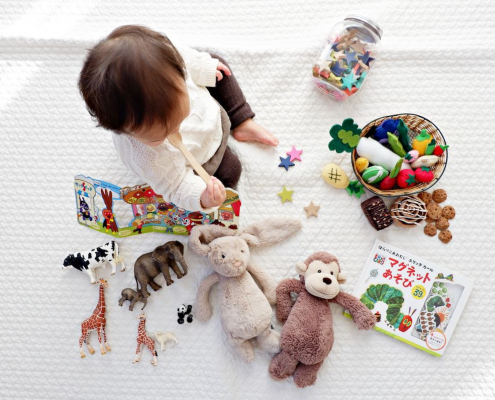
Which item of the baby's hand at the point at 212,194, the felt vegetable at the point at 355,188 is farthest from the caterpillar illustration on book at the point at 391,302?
the baby's hand at the point at 212,194

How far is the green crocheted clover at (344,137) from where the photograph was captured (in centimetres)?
95

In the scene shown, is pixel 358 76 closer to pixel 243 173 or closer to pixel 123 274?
pixel 243 173

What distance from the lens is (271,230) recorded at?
Answer: 3.30 feet

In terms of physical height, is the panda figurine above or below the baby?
below

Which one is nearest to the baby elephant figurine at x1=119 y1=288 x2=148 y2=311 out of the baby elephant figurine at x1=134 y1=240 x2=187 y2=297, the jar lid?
the baby elephant figurine at x1=134 y1=240 x2=187 y2=297

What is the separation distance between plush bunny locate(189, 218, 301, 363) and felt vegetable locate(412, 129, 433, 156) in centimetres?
32

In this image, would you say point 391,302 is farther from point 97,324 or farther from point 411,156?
point 97,324

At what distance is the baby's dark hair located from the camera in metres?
0.62

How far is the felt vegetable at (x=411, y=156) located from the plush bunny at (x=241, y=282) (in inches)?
11.3

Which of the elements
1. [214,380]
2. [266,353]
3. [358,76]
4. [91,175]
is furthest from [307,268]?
[91,175]

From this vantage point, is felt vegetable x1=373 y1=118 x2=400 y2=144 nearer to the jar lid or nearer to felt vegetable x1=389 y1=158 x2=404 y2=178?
felt vegetable x1=389 y1=158 x2=404 y2=178

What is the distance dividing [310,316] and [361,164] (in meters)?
0.36

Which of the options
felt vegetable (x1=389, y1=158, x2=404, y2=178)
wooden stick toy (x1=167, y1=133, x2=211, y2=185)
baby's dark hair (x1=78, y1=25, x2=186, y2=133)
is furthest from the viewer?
felt vegetable (x1=389, y1=158, x2=404, y2=178)

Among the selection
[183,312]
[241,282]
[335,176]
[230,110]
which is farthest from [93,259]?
[335,176]
